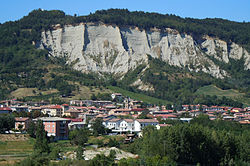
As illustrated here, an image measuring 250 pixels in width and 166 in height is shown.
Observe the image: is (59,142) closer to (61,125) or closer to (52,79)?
(61,125)

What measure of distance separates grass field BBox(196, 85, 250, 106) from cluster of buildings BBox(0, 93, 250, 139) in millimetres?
13602

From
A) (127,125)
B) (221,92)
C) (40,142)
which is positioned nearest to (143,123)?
(127,125)

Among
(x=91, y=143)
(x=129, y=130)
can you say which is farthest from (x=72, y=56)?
(x=91, y=143)

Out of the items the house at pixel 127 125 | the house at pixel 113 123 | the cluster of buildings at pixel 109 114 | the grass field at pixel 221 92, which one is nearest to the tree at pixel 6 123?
the cluster of buildings at pixel 109 114

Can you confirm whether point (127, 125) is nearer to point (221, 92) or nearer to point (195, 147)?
point (195, 147)

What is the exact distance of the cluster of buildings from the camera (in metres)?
96.1

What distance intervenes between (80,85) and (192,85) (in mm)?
37964

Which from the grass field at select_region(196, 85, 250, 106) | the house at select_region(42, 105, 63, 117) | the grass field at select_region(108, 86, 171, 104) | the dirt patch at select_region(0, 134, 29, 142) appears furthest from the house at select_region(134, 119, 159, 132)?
the grass field at select_region(196, 85, 250, 106)

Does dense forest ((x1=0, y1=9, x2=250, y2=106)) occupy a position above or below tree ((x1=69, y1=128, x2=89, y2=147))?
above

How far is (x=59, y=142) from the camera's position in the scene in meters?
86.3

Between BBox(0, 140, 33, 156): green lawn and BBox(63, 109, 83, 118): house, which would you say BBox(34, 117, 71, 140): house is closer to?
BBox(0, 140, 33, 156): green lawn

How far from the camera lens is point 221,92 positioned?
172m

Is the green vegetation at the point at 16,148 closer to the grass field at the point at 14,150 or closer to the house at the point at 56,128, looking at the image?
the grass field at the point at 14,150

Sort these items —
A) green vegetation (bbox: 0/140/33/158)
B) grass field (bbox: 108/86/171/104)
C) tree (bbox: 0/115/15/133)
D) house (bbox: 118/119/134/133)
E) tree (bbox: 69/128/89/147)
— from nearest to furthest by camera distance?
green vegetation (bbox: 0/140/33/158) < tree (bbox: 69/128/89/147) < tree (bbox: 0/115/15/133) < house (bbox: 118/119/134/133) < grass field (bbox: 108/86/171/104)
